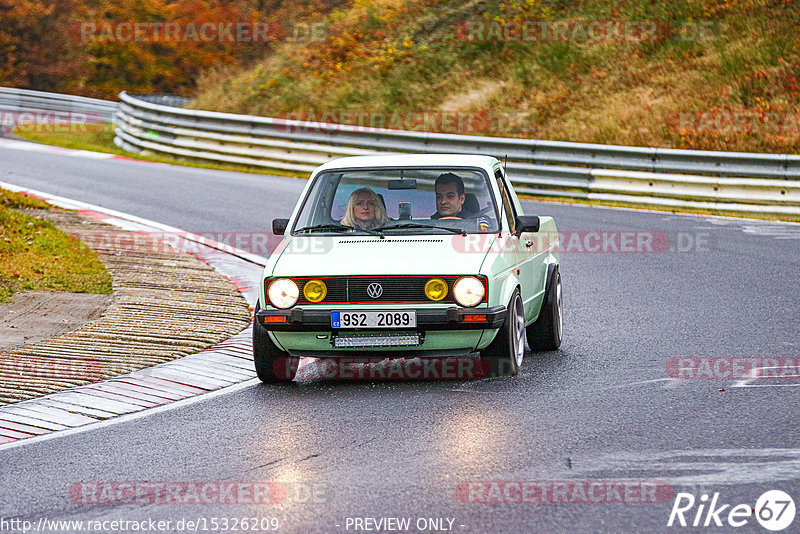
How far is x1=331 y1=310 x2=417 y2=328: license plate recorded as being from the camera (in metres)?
8.08

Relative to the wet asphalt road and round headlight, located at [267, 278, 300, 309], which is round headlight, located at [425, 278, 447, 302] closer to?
the wet asphalt road

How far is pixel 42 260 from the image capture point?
13.1m

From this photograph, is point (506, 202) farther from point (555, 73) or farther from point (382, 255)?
point (555, 73)

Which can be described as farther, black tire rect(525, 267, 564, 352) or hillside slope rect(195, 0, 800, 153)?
hillside slope rect(195, 0, 800, 153)

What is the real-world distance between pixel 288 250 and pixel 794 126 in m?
17.4


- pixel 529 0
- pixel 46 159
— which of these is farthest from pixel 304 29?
pixel 46 159

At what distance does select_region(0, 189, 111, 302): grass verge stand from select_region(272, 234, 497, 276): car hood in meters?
3.78

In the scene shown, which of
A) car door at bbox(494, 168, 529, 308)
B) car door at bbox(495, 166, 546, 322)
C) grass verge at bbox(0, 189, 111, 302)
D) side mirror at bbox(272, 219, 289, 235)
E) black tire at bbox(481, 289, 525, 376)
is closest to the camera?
black tire at bbox(481, 289, 525, 376)

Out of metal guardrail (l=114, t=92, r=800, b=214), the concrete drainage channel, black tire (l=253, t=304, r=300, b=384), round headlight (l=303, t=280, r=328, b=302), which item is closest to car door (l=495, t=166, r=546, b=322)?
round headlight (l=303, t=280, r=328, b=302)

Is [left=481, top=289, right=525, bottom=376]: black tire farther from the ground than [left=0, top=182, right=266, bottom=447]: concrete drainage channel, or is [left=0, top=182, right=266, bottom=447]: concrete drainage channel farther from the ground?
[left=481, top=289, right=525, bottom=376]: black tire

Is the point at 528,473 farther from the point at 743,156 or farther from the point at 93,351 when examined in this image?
the point at 743,156

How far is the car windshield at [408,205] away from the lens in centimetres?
897

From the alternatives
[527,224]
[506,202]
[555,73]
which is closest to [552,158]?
[555,73]

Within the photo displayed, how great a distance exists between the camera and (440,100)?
96.0ft
